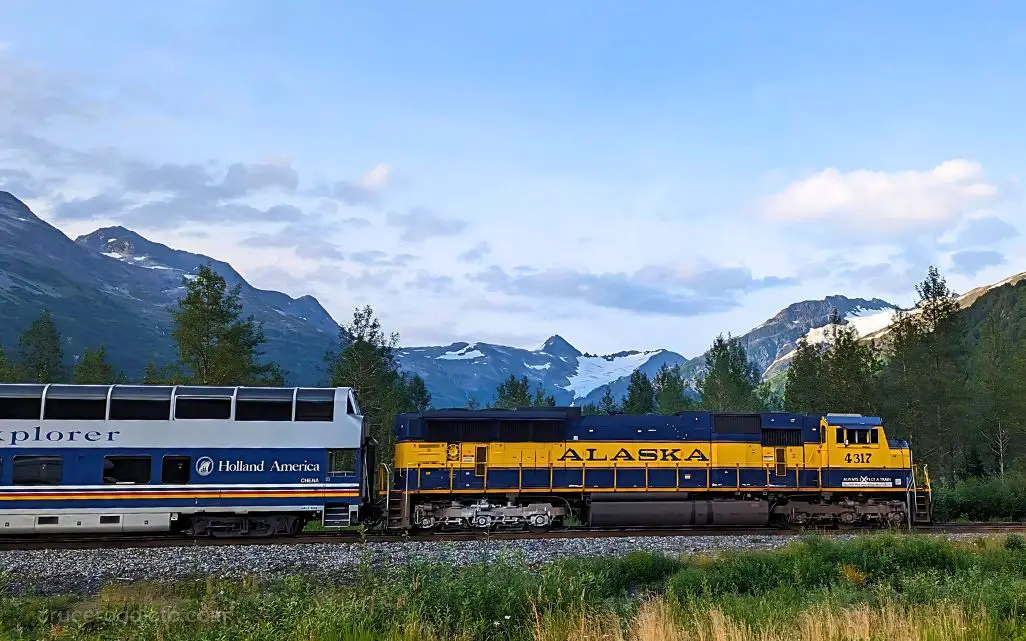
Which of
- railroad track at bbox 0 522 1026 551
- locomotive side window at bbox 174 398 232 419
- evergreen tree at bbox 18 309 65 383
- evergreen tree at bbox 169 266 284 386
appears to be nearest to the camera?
railroad track at bbox 0 522 1026 551

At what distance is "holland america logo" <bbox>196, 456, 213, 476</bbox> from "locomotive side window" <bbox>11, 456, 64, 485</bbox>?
10.9ft

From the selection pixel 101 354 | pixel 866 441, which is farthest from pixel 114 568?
pixel 101 354

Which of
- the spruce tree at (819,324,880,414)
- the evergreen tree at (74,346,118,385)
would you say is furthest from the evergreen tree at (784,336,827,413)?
the evergreen tree at (74,346,118,385)

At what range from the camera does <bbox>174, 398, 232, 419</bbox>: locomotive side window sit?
19.6 m

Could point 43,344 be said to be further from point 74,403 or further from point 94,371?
point 74,403

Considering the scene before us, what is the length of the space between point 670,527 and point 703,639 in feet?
48.1

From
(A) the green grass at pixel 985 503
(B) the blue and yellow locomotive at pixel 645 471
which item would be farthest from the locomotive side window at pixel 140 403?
(A) the green grass at pixel 985 503

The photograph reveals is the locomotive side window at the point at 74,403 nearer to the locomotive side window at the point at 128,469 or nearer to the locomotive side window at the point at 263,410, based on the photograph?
the locomotive side window at the point at 128,469

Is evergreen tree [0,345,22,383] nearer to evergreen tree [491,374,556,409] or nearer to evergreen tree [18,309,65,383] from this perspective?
evergreen tree [18,309,65,383]

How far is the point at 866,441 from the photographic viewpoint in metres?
23.3

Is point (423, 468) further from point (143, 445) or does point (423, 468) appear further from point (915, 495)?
point (915, 495)

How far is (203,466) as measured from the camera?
19.5 metres

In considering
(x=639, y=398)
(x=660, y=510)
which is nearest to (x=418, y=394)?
(x=639, y=398)

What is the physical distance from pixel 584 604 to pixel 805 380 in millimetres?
52540
